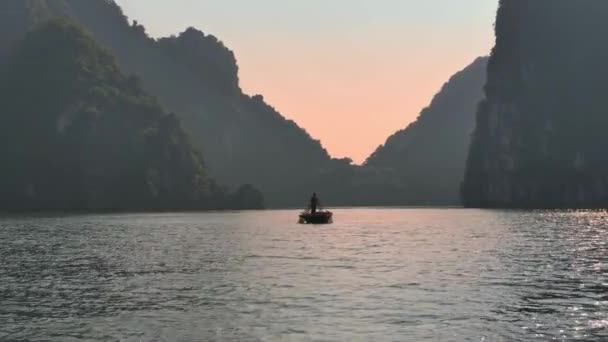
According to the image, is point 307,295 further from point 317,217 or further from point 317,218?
point 317,218

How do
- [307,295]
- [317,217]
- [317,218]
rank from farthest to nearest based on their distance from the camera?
1. [317,218]
2. [317,217]
3. [307,295]

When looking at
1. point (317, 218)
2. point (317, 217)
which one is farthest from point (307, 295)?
point (317, 218)

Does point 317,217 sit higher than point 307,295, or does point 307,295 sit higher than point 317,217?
point 317,217

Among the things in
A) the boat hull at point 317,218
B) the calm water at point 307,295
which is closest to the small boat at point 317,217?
the boat hull at point 317,218

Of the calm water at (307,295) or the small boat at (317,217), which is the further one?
the small boat at (317,217)

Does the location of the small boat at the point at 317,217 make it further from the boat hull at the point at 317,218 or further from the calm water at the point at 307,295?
the calm water at the point at 307,295

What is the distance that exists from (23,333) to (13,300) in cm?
739

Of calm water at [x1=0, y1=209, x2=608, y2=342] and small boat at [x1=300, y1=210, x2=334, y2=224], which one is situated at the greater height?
small boat at [x1=300, y1=210, x2=334, y2=224]

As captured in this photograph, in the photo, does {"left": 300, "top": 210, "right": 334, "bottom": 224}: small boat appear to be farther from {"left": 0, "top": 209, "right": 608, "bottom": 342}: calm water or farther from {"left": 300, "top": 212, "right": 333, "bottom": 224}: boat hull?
{"left": 0, "top": 209, "right": 608, "bottom": 342}: calm water

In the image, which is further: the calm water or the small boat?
the small boat

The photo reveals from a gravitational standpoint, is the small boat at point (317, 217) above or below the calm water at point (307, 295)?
above

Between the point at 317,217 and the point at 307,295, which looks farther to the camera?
the point at 317,217

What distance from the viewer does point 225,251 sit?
54.1 m

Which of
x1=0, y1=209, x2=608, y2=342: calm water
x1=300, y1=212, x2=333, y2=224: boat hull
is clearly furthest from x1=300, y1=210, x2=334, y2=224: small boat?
x1=0, y1=209, x2=608, y2=342: calm water
